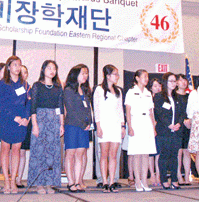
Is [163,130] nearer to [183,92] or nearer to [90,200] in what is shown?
[183,92]

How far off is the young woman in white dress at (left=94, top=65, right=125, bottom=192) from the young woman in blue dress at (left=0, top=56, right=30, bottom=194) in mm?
762

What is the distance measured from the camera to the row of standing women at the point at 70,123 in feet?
10.5

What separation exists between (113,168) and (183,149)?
1286mm

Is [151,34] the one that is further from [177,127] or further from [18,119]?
[18,119]

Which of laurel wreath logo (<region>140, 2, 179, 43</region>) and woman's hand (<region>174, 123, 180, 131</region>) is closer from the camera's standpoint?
woman's hand (<region>174, 123, 180, 131</region>)

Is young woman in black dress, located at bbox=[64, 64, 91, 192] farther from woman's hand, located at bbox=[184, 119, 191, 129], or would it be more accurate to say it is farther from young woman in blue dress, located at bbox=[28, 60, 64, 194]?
woman's hand, located at bbox=[184, 119, 191, 129]

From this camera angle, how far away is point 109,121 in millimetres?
3377

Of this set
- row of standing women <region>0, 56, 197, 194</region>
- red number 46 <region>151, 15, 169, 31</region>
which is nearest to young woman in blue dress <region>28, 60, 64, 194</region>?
row of standing women <region>0, 56, 197, 194</region>

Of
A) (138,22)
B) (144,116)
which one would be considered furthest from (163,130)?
(138,22)

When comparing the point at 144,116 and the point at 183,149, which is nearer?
the point at 144,116

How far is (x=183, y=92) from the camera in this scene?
4.16 meters

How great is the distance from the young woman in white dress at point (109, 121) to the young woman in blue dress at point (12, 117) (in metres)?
0.76

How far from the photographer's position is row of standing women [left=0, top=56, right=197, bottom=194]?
10.5ft

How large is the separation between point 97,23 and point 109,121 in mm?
2056
